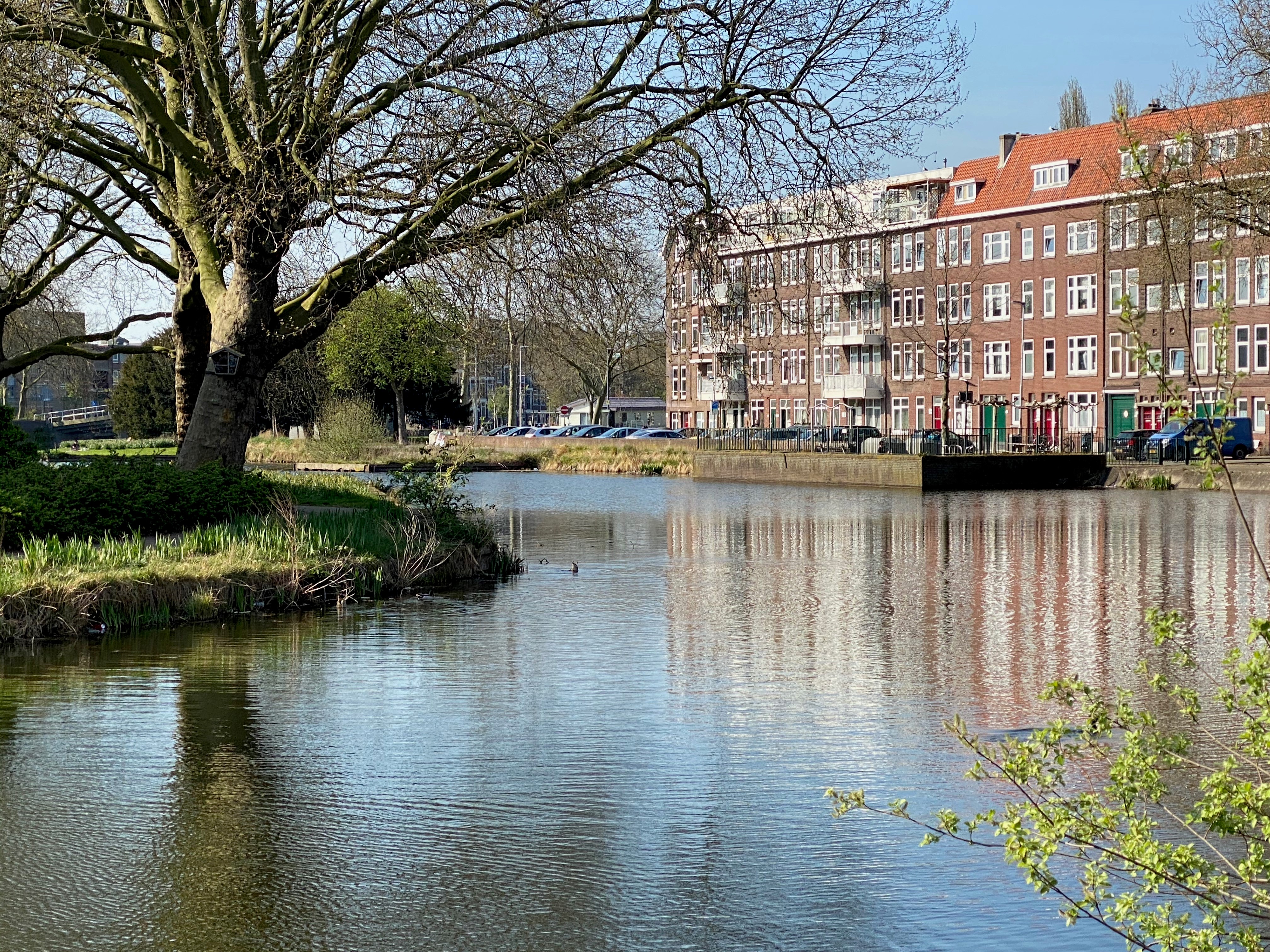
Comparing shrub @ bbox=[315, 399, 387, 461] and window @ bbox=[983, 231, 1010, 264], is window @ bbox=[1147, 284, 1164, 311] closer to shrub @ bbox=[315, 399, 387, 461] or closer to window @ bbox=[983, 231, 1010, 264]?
window @ bbox=[983, 231, 1010, 264]

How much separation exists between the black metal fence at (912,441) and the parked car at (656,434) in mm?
9708

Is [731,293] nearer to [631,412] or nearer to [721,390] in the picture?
[721,390]

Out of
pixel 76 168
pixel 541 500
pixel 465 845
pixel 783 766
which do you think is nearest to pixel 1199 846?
pixel 783 766

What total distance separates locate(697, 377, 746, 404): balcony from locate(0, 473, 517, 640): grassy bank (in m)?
61.9

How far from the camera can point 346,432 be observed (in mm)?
66375

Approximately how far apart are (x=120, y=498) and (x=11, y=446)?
6.54m

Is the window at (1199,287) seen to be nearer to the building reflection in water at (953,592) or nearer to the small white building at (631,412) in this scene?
the building reflection in water at (953,592)

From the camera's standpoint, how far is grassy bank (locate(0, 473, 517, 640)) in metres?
15.1

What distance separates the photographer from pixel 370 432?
67312mm

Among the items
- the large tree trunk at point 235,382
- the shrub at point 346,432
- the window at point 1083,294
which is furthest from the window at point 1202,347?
the large tree trunk at point 235,382

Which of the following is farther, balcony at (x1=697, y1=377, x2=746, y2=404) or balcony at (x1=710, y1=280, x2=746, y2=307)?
balcony at (x1=697, y1=377, x2=746, y2=404)

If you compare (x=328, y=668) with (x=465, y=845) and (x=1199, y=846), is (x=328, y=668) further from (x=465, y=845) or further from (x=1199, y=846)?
(x=1199, y=846)

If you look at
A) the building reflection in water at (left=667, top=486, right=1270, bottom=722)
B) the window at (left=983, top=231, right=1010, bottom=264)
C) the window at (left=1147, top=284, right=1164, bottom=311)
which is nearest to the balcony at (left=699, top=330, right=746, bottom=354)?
the building reflection in water at (left=667, top=486, right=1270, bottom=722)

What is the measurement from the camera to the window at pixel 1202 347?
201 ft
